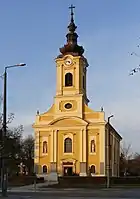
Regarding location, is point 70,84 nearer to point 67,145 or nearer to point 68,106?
point 68,106

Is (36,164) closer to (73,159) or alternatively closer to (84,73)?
(73,159)

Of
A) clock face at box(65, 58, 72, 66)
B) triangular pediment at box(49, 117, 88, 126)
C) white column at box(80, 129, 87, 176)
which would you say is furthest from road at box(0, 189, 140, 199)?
clock face at box(65, 58, 72, 66)

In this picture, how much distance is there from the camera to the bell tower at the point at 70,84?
8488cm

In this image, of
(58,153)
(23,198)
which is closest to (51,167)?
(58,153)

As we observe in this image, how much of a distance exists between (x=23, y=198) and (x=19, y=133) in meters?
4.87

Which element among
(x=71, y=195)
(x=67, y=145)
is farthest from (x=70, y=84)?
(x=71, y=195)

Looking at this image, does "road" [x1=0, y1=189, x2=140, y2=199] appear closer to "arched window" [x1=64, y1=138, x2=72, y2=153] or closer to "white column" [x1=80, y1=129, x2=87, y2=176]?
"white column" [x1=80, y1=129, x2=87, y2=176]

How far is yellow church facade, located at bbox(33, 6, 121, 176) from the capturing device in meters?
82.0

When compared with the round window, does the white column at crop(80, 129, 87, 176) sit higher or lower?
lower

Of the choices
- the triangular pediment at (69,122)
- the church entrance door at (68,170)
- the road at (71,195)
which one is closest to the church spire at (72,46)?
the triangular pediment at (69,122)

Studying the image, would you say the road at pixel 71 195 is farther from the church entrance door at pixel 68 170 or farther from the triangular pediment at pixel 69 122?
the triangular pediment at pixel 69 122

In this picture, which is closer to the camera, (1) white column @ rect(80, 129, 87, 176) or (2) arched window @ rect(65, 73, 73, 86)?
(1) white column @ rect(80, 129, 87, 176)

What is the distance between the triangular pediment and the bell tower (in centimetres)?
98

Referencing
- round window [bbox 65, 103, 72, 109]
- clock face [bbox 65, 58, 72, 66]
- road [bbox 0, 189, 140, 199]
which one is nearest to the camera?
road [bbox 0, 189, 140, 199]
